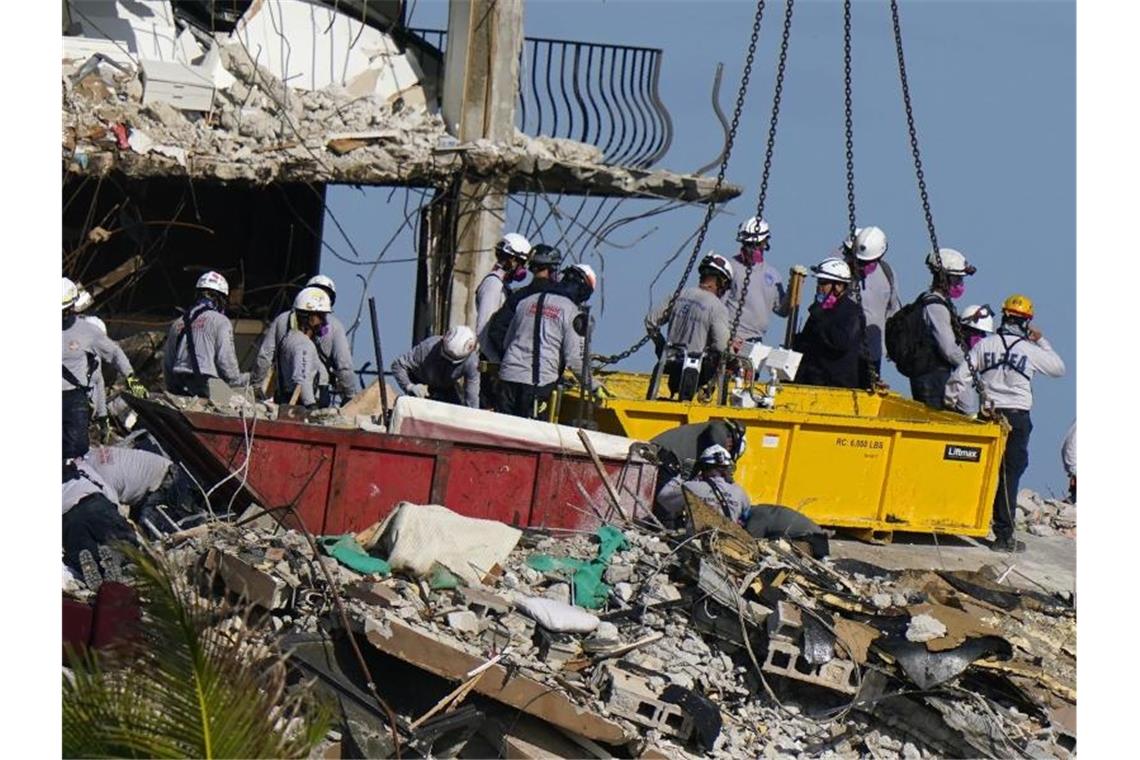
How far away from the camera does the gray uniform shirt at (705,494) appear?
1320cm

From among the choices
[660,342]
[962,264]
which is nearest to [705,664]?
[660,342]

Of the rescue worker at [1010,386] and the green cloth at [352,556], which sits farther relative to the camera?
the rescue worker at [1010,386]

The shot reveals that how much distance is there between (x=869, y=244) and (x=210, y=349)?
587 cm

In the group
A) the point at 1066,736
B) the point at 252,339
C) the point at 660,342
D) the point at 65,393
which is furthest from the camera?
the point at 252,339

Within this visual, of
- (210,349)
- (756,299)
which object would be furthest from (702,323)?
(210,349)

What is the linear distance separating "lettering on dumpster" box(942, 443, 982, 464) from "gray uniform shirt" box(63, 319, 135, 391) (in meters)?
6.73

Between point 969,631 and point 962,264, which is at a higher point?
point 962,264

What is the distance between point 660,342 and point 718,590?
192 inches

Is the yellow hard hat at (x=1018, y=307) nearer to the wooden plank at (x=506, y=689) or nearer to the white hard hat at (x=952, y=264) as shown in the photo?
the white hard hat at (x=952, y=264)

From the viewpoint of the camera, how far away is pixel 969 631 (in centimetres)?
1152

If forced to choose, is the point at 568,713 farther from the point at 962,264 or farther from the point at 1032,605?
the point at 962,264

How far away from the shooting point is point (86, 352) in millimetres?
13195

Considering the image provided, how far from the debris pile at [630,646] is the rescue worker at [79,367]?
41.2 inches

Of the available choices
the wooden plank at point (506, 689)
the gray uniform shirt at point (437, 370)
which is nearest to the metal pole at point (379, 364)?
the gray uniform shirt at point (437, 370)
